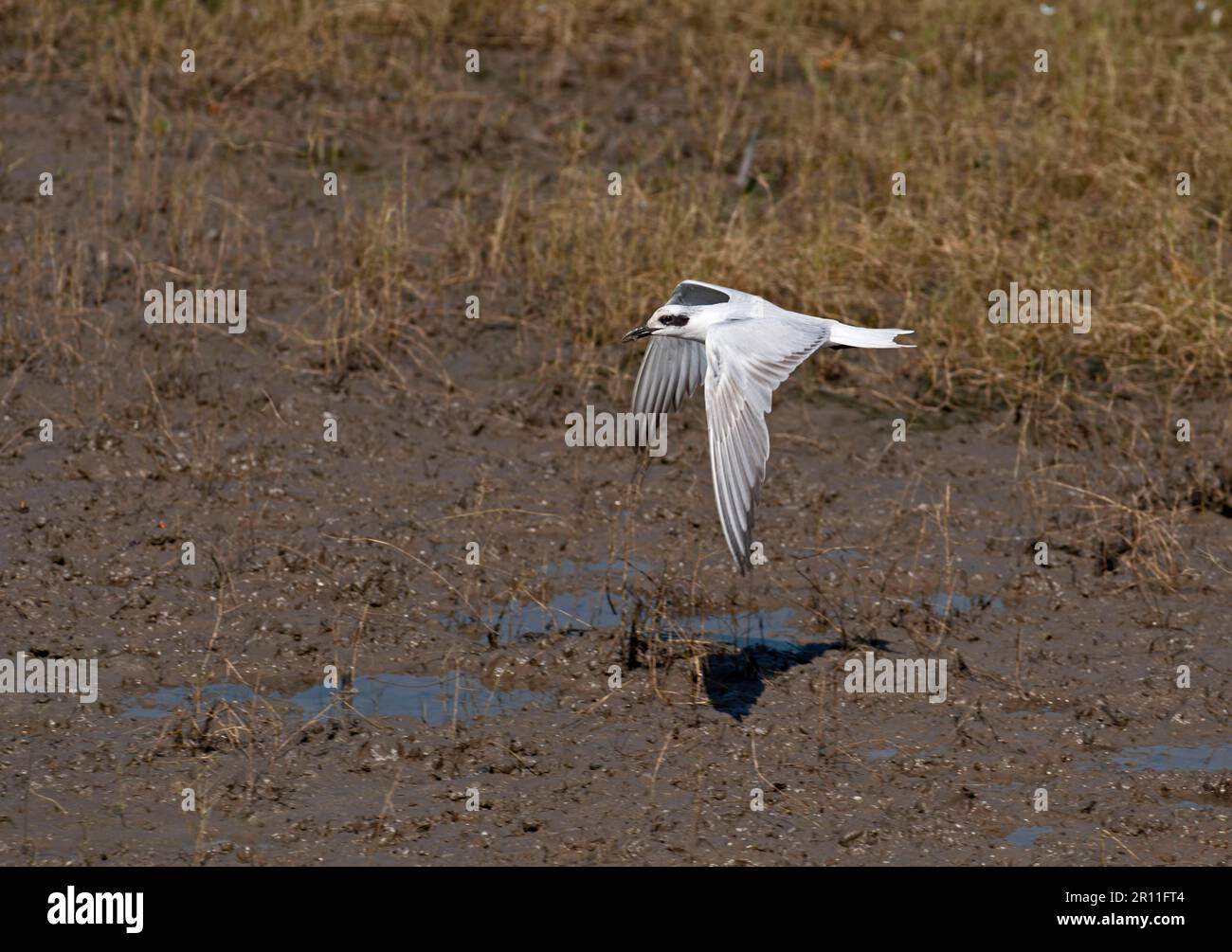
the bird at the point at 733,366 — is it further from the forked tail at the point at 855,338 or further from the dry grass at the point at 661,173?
the dry grass at the point at 661,173

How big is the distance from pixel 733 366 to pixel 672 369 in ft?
2.57

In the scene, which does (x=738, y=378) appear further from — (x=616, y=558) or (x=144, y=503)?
(x=144, y=503)

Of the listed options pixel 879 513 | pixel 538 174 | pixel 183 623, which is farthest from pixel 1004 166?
pixel 183 623

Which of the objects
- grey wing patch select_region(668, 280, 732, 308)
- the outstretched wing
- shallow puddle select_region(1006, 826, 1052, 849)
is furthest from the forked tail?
shallow puddle select_region(1006, 826, 1052, 849)

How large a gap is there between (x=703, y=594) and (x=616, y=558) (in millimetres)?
510

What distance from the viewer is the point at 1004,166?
10297 millimetres

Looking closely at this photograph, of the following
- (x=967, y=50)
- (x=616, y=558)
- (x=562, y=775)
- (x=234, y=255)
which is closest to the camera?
(x=562, y=775)

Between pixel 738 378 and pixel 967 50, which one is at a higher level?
pixel 967 50

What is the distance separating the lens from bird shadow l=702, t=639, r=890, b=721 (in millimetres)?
6254

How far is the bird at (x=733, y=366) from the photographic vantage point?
18.9 feet

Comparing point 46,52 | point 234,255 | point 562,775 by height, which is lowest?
point 562,775

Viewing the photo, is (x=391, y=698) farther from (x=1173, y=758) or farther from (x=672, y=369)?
(x=1173, y=758)

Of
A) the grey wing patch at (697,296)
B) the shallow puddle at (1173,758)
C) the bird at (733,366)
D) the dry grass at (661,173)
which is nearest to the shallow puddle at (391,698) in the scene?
the bird at (733,366)

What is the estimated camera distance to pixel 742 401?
19.5ft
